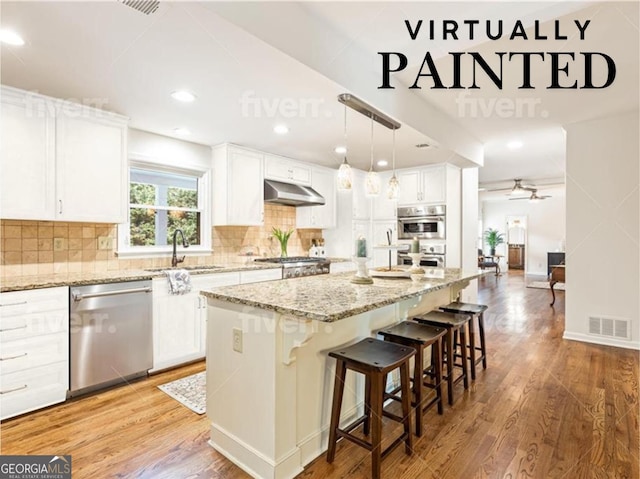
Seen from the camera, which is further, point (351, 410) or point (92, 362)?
point (92, 362)

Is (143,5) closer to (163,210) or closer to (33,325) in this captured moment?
(33,325)

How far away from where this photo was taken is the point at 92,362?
8.66ft

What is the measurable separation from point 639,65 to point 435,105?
155cm

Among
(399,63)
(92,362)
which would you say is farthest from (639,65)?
(92,362)

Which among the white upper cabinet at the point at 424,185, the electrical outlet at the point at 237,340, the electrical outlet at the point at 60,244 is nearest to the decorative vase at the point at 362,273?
the electrical outlet at the point at 237,340

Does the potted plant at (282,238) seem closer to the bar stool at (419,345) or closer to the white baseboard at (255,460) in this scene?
the bar stool at (419,345)

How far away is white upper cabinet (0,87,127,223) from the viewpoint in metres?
2.52

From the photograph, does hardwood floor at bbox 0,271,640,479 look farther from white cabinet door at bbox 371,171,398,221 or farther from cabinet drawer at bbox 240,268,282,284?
white cabinet door at bbox 371,171,398,221

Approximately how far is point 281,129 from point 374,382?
2.60 metres

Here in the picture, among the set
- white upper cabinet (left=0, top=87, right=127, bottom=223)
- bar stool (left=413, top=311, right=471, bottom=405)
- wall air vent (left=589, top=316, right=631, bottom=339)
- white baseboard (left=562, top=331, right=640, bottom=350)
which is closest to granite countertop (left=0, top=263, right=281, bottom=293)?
white upper cabinet (left=0, top=87, right=127, bottom=223)

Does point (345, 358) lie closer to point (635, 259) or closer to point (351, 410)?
point (351, 410)

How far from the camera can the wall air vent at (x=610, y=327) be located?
3814 millimetres

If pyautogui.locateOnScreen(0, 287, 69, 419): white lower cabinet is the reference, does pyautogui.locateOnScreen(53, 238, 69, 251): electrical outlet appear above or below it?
above

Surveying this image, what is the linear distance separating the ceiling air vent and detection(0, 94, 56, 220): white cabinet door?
159cm
